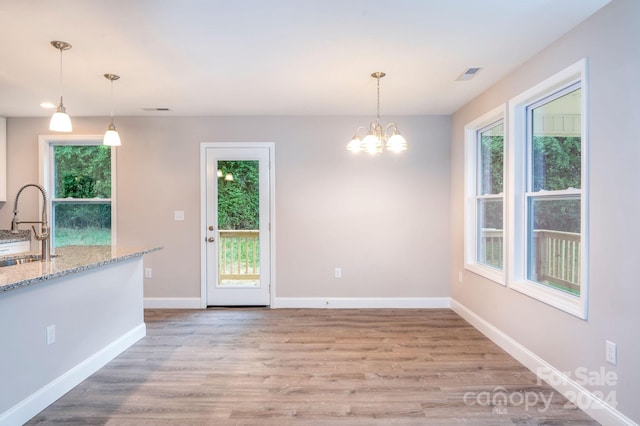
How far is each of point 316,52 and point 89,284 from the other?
249 centimetres

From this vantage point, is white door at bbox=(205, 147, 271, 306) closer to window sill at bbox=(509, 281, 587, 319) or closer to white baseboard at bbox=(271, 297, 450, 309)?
white baseboard at bbox=(271, 297, 450, 309)

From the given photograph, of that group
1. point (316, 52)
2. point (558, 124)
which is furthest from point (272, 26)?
point (558, 124)

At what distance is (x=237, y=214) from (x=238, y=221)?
92mm

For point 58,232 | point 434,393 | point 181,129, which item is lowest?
point 434,393

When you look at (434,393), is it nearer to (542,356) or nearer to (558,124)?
(542,356)

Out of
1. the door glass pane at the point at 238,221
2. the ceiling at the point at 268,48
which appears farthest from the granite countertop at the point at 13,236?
the door glass pane at the point at 238,221

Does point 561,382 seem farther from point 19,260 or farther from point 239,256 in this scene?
point 19,260

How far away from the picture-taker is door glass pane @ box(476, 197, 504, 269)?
11.7ft

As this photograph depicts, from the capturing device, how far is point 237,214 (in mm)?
4578

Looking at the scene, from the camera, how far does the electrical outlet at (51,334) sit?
2309mm

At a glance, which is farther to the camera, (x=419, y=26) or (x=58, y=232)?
(x=58, y=232)

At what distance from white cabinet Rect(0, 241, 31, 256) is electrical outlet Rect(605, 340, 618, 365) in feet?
18.0

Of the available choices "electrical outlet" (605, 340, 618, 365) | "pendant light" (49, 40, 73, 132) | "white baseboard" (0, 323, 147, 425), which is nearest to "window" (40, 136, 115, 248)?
"white baseboard" (0, 323, 147, 425)

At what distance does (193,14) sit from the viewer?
7.13 ft
